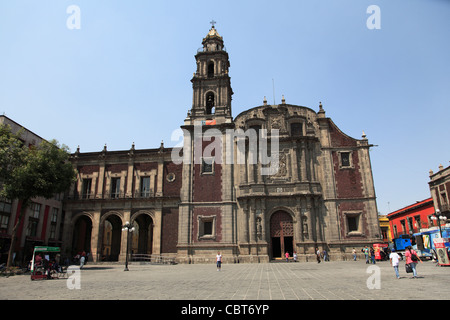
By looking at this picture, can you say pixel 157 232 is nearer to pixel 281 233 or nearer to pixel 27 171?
pixel 281 233

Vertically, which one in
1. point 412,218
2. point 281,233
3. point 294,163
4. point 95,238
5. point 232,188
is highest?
point 294,163

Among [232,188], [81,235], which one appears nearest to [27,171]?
[81,235]

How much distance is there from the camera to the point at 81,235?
125ft

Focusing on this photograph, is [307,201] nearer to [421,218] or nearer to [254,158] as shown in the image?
[254,158]

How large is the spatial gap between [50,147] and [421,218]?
48024mm

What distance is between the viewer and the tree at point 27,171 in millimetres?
22891

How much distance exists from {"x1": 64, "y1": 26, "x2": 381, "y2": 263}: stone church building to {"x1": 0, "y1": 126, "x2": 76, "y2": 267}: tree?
10.8 meters

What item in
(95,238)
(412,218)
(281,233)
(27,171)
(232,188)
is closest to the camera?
(27,171)

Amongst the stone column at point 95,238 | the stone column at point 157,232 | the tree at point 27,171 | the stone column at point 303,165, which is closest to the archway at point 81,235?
the stone column at point 95,238

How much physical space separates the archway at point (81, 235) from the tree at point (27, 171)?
1325cm

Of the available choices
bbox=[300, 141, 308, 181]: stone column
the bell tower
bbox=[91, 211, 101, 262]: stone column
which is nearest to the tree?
bbox=[91, 211, 101, 262]: stone column

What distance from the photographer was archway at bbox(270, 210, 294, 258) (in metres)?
31.7

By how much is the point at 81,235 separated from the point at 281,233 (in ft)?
79.5
